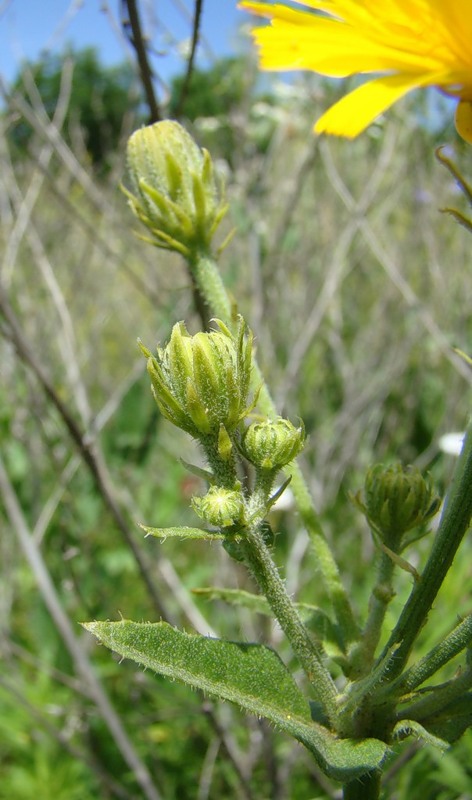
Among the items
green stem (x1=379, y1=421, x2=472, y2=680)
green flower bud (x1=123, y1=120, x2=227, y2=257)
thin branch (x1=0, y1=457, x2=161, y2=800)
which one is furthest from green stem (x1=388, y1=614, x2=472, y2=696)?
thin branch (x1=0, y1=457, x2=161, y2=800)

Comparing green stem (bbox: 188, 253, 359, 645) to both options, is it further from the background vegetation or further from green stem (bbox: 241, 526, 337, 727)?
the background vegetation

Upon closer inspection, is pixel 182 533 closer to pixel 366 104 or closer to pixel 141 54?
pixel 366 104

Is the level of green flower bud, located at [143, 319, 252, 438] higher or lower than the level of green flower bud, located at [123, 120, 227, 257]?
lower

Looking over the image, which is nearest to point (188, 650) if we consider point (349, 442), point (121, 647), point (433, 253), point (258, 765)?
point (121, 647)

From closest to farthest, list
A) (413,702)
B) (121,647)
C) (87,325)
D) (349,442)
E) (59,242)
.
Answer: (121,647) → (413,702) → (349,442) → (59,242) → (87,325)

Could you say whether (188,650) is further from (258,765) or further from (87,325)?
(87,325)

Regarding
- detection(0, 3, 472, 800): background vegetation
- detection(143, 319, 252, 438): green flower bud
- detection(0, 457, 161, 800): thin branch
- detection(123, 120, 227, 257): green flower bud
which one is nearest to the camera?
detection(143, 319, 252, 438): green flower bud

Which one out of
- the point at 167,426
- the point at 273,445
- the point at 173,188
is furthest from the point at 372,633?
the point at 167,426
